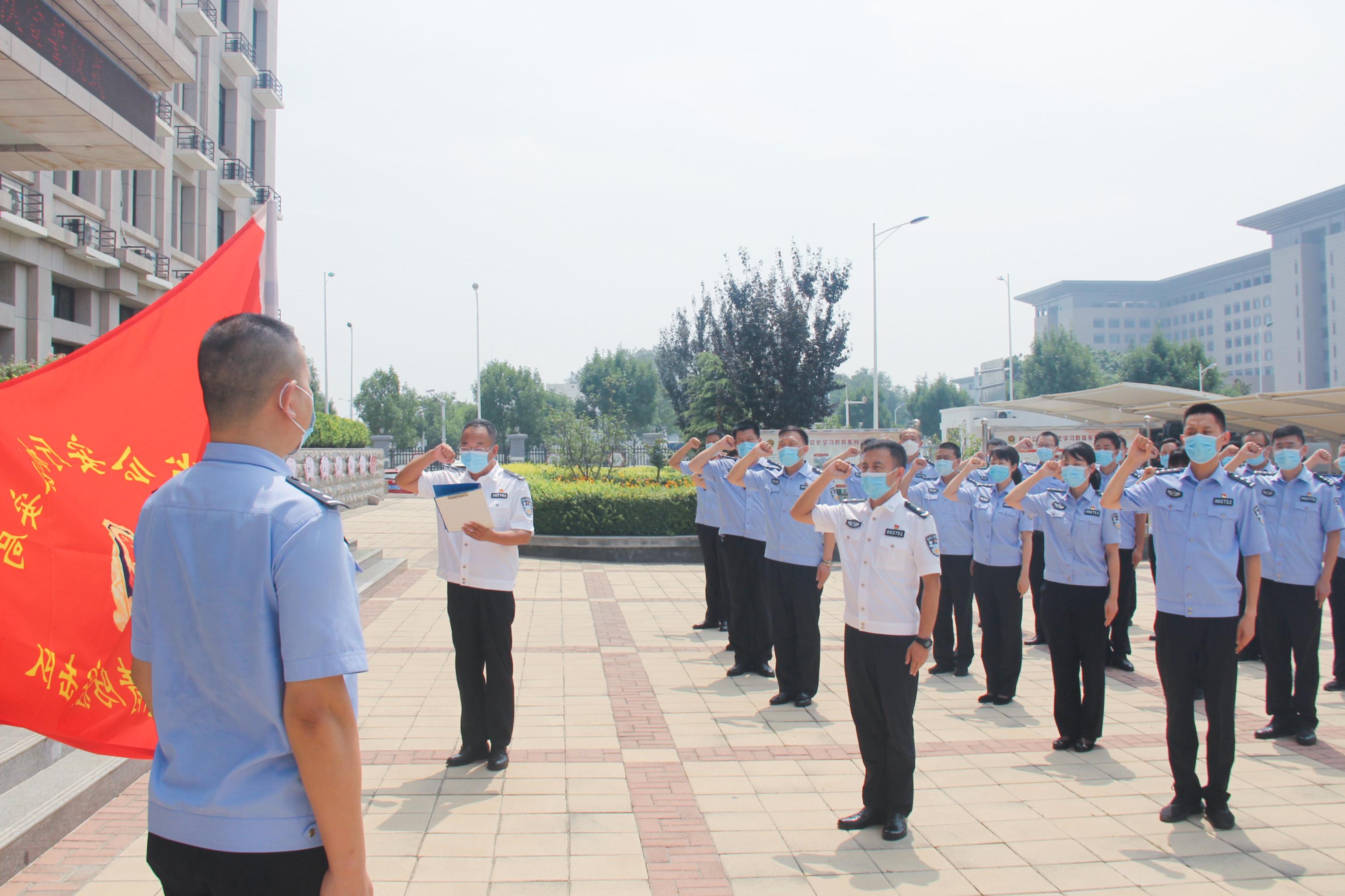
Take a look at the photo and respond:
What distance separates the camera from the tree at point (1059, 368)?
5209cm

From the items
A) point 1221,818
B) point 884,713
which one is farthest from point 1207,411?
point 884,713

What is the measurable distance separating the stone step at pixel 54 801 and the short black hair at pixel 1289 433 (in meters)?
7.71

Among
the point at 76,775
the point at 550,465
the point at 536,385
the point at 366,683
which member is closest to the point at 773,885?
the point at 76,775

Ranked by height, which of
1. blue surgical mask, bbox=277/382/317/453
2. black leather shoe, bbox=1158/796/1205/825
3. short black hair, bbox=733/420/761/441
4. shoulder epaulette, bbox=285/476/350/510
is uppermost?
short black hair, bbox=733/420/761/441

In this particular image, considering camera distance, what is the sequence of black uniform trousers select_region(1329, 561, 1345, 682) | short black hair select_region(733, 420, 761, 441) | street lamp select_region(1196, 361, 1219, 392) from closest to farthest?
1. black uniform trousers select_region(1329, 561, 1345, 682)
2. short black hair select_region(733, 420, 761, 441)
3. street lamp select_region(1196, 361, 1219, 392)

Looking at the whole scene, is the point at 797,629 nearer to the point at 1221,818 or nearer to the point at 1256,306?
the point at 1221,818

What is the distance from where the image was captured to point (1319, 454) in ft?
26.2

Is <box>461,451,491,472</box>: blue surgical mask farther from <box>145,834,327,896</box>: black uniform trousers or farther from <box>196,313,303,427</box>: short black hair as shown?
<box>145,834,327,896</box>: black uniform trousers

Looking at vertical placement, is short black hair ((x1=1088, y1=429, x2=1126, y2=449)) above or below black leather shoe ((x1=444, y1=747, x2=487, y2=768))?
above

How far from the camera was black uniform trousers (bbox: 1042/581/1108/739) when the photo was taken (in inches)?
218

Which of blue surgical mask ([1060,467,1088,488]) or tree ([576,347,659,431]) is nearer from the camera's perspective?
blue surgical mask ([1060,467,1088,488])

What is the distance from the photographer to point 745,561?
778 centimetres

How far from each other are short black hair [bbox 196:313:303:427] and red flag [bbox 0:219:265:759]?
1.44 m

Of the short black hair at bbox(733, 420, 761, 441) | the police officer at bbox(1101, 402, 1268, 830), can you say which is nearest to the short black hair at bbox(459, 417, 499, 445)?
the short black hair at bbox(733, 420, 761, 441)
